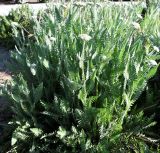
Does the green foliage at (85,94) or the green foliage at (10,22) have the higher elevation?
the green foliage at (85,94)

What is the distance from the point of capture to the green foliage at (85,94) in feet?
8.60

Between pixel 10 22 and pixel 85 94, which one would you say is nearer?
pixel 85 94

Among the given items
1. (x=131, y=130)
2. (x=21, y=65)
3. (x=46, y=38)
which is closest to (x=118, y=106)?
(x=131, y=130)

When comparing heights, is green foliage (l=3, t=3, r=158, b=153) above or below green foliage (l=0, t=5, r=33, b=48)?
above

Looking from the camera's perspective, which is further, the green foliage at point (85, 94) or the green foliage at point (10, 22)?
the green foliage at point (10, 22)

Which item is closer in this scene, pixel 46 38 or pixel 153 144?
pixel 153 144

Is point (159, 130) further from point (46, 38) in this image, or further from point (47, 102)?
point (46, 38)

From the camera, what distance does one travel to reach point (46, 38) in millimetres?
2943

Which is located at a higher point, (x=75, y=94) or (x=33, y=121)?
(x=75, y=94)

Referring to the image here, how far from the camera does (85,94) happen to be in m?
2.61

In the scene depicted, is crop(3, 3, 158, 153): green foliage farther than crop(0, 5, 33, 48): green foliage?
No

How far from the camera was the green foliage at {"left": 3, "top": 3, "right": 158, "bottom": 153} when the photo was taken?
2621mm

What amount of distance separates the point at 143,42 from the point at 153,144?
0.88 meters

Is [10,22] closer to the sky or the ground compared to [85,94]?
closer to the ground
